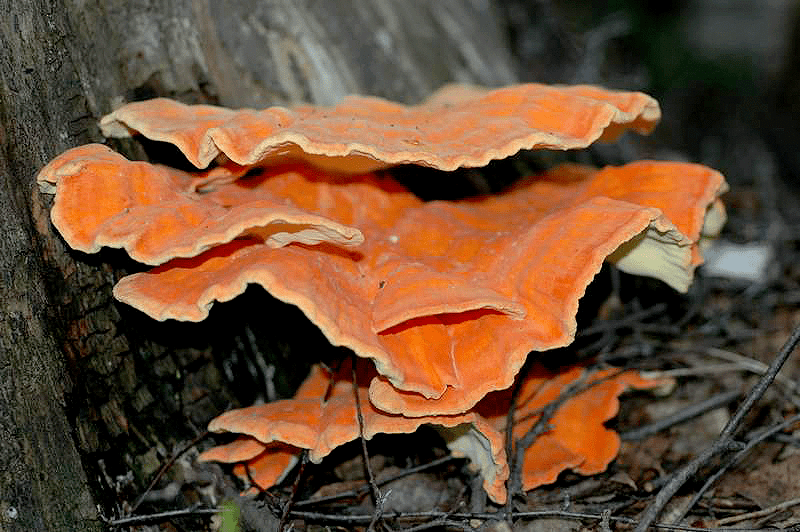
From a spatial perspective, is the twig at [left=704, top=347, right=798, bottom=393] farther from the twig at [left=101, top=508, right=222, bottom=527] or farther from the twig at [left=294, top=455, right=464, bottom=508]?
the twig at [left=101, top=508, right=222, bottom=527]

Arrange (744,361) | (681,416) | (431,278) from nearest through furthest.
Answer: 1. (431,278)
2. (681,416)
3. (744,361)

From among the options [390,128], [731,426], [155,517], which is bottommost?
[731,426]

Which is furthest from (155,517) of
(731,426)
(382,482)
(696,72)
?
(696,72)

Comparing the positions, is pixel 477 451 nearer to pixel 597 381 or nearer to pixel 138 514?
pixel 597 381

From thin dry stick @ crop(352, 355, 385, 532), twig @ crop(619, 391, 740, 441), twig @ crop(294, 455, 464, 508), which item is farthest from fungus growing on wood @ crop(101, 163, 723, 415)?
twig @ crop(619, 391, 740, 441)

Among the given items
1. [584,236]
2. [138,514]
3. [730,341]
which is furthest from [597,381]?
[138,514]

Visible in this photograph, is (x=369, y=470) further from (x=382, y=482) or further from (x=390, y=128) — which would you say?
(x=390, y=128)
